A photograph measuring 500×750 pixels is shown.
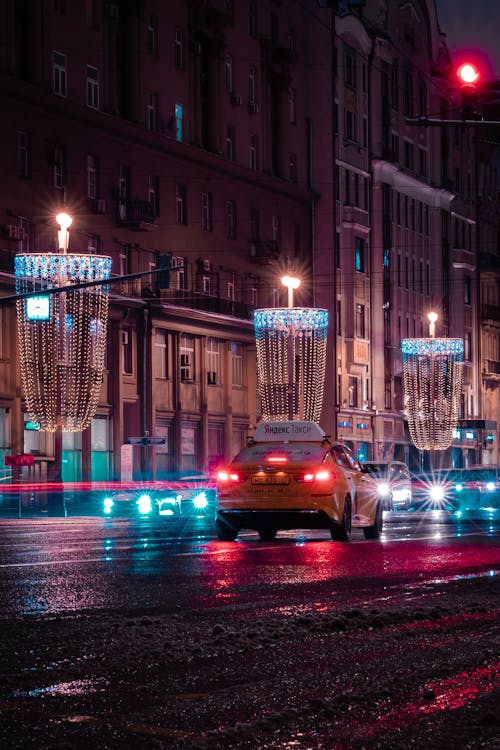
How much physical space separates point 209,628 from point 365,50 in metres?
75.7

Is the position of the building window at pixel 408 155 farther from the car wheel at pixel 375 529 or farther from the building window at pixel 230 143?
the car wheel at pixel 375 529

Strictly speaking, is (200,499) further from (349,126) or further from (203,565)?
(349,126)

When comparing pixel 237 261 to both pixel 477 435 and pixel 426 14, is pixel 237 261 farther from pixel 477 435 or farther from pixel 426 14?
pixel 426 14

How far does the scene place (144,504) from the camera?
44.8 meters

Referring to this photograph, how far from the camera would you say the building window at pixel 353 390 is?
8088 centimetres

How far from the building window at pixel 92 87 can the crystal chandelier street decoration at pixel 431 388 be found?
23.1 meters

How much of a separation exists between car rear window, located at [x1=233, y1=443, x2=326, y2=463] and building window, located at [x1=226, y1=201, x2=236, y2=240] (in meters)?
47.3

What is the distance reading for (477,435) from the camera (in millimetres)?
86438

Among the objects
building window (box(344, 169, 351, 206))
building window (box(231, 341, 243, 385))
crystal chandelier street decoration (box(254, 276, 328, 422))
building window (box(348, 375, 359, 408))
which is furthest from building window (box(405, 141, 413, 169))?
crystal chandelier street decoration (box(254, 276, 328, 422))

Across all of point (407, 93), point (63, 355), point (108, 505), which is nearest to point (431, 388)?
point (407, 93)

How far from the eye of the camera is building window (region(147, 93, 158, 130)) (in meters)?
64.8

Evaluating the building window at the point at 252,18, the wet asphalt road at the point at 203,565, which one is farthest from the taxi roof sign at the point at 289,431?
the building window at the point at 252,18

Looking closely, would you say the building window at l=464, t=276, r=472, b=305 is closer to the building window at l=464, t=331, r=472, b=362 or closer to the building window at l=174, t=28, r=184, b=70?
the building window at l=464, t=331, r=472, b=362

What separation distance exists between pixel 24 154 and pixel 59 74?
350 centimetres
